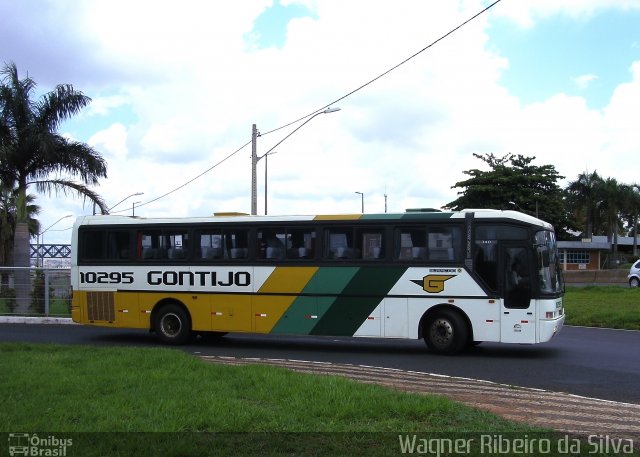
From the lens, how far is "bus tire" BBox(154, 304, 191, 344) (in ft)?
52.0

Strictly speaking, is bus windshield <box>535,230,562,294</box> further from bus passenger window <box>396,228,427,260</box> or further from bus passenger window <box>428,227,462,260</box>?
bus passenger window <box>396,228,427,260</box>

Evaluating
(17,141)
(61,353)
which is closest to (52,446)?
(61,353)

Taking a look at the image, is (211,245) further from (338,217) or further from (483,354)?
(483,354)

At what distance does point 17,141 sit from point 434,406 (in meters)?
20.3

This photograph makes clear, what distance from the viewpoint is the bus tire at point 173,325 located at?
15.8m

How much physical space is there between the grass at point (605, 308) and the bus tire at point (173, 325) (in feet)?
37.7

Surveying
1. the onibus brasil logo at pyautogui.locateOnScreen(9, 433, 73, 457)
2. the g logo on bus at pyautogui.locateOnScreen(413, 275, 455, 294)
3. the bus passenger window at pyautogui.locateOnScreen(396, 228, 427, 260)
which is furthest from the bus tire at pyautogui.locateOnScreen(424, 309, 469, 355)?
the onibus brasil logo at pyautogui.locateOnScreen(9, 433, 73, 457)

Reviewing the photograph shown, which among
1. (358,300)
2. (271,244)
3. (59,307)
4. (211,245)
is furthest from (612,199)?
(211,245)

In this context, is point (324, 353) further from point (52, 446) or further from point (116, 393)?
point (52, 446)

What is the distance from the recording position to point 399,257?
46.6 feet

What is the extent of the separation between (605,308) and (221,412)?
18.4 metres

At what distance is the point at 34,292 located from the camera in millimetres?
21750

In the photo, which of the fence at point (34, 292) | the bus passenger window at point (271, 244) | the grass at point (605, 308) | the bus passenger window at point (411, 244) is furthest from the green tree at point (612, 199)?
the bus passenger window at point (271, 244)

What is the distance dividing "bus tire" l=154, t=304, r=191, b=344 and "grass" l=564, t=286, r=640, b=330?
1150cm
